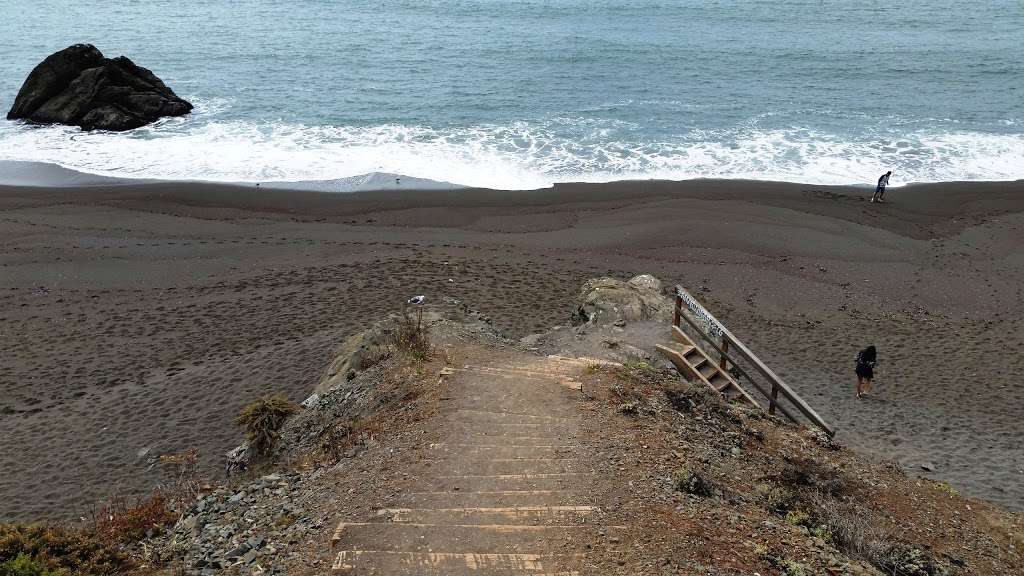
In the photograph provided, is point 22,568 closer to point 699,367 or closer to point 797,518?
point 797,518

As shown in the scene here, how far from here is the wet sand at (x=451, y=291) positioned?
13125 mm

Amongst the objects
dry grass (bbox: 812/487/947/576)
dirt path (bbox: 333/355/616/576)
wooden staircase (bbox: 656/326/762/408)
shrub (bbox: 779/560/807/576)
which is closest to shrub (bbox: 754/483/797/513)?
dry grass (bbox: 812/487/947/576)

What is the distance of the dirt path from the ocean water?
2061 cm

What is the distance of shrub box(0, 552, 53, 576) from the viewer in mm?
6547

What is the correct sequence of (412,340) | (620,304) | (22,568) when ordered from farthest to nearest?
(620,304)
(412,340)
(22,568)

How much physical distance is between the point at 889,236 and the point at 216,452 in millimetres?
21808

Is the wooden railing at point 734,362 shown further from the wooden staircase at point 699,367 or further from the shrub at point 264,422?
the shrub at point 264,422

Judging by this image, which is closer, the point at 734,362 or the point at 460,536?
the point at 460,536

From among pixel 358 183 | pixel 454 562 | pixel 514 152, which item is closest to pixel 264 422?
pixel 454 562

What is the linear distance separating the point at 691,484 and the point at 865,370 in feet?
27.2

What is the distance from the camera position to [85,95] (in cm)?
3709

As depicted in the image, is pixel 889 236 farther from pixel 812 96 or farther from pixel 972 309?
pixel 812 96

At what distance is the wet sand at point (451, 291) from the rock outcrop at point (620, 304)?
4.94 ft

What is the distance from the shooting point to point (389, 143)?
3412 centimetres
